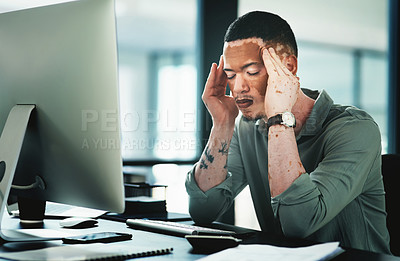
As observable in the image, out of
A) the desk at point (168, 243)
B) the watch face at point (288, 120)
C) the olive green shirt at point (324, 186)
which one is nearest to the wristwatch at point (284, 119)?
the watch face at point (288, 120)

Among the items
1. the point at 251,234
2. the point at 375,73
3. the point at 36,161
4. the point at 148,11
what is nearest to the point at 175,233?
the point at 251,234

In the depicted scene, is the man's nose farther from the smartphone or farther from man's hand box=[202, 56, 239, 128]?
the smartphone

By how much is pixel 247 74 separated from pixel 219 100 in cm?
14

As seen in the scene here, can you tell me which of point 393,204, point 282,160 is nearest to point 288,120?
point 282,160

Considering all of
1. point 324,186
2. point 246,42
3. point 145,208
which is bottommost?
point 145,208

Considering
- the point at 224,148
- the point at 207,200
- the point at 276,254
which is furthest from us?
the point at 224,148

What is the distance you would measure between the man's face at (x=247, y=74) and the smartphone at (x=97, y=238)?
2.49 feet

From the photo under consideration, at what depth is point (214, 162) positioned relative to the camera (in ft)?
5.38

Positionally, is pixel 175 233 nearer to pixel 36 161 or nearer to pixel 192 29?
pixel 36 161

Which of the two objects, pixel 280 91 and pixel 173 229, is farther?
pixel 280 91

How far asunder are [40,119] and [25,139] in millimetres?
82

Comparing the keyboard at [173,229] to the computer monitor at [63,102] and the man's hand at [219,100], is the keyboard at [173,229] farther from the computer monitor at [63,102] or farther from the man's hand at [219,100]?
the man's hand at [219,100]

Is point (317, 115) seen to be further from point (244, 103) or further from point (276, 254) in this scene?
point (276, 254)

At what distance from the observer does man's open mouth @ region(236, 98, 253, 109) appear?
67.4 inches
